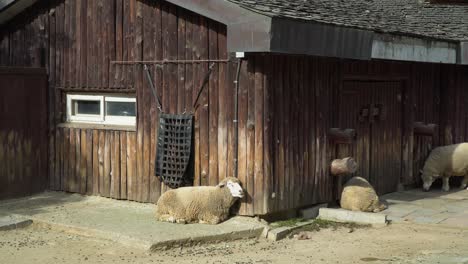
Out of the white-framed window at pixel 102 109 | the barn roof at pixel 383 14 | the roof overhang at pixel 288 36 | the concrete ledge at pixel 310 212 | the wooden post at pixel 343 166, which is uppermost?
the barn roof at pixel 383 14

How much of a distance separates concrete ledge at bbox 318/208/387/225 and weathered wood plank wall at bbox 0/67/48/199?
16.1 feet

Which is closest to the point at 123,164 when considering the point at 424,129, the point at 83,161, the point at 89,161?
the point at 89,161

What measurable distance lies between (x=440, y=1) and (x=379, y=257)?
10.2 meters

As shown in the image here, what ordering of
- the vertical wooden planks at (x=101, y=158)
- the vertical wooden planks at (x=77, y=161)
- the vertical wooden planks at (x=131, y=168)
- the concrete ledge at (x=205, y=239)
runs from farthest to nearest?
1. the vertical wooden planks at (x=77, y=161)
2. the vertical wooden planks at (x=101, y=158)
3. the vertical wooden planks at (x=131, y=168)
4. the concrete ledge at (x=205, y=239)

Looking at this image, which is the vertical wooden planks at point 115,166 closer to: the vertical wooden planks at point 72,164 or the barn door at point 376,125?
the vertical wooden planks at point 72,164

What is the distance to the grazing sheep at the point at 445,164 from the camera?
1335 centimetres

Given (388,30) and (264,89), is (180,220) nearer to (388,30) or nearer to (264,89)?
(264,89)

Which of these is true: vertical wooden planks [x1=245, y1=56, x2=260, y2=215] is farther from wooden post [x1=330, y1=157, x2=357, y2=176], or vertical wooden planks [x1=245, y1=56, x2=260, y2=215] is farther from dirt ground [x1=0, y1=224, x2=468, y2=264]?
wooden post [x1=330, y1=157, x2=357, y2=176]

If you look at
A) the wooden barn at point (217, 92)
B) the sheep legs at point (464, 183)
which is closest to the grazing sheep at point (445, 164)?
the sheep legs at point (464, 183)

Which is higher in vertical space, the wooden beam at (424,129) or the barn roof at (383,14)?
the barn roof at (383,14)

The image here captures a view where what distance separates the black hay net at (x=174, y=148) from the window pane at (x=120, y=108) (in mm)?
794

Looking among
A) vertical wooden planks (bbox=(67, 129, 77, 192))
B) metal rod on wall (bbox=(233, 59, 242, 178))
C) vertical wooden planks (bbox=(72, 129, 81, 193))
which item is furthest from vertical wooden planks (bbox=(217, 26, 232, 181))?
vertical wooden planks (bbox=(67, 129, 77, 192))

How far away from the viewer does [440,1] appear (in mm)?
16812

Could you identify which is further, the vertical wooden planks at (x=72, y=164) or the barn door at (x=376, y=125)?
the barn door at (x=376, y=125)
